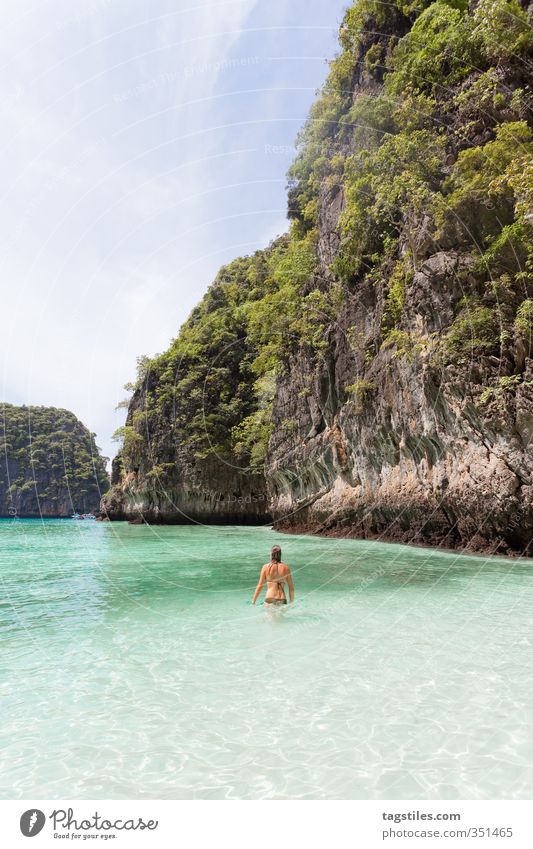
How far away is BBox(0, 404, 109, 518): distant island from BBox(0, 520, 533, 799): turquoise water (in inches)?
2679

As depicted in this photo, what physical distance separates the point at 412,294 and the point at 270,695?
532 inches

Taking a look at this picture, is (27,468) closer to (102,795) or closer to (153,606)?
(153,606)

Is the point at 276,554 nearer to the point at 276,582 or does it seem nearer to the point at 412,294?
the point at 276,582

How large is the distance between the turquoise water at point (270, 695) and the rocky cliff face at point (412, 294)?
5037mm

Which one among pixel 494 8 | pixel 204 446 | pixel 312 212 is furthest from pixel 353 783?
pixel 204 446

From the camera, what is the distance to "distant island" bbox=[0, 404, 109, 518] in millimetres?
72250

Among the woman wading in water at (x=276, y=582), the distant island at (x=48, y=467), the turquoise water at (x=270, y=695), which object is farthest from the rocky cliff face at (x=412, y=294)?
the distant island at (x=48, y=467)

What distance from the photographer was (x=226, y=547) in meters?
18.8

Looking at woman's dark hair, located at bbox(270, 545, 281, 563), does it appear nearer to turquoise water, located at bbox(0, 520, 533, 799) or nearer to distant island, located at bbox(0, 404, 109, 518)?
turquoise water, located at bbox(0, 520, 533, 799)

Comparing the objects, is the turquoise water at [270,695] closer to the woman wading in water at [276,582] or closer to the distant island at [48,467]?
the woman wading in water at [276,582]

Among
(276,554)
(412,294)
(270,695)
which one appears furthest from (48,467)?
(270,695)

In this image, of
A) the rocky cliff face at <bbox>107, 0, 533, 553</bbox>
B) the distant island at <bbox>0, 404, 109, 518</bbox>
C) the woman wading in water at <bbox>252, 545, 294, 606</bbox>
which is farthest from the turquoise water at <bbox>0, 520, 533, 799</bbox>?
the distant island at <bbox>0, 404, 109, 518</bbox>

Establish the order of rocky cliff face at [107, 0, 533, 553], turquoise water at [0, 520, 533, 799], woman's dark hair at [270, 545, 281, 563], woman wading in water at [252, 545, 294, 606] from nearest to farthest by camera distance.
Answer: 1. turquoise water at [0, 520, 533, 799]
2. woman's dark hair at [270, 545, 281, 563]
3. woman wading in water at [252, 545, 294, 606]
4. rocky cliff face at [107, 0, 533, 553]

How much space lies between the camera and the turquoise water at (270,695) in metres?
3.20
